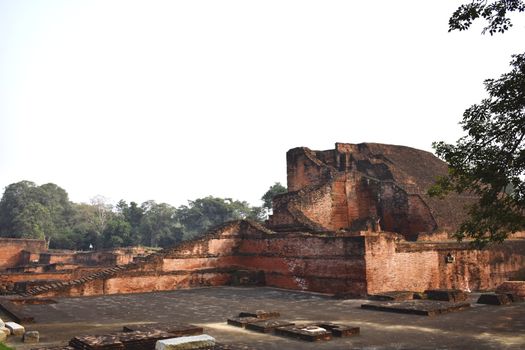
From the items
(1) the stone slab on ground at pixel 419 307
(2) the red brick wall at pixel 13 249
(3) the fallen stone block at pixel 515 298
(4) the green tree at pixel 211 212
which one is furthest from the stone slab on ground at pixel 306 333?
(4) the green tree at pixel 211 212

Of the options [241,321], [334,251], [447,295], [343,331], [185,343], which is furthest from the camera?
[334,251]

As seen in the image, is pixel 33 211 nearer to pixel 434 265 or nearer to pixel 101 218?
pixel 101 218

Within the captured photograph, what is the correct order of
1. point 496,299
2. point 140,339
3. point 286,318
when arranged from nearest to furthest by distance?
point 140,339
point 286,318
point 496,299

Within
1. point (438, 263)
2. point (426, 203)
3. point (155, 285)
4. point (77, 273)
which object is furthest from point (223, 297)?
point (426, 203)

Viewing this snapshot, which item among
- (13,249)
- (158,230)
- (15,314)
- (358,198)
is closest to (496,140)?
(15,314)

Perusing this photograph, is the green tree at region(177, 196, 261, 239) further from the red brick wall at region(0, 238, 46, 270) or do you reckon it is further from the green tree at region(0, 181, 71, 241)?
the red brick wall at region(0, 238, 46, 270)

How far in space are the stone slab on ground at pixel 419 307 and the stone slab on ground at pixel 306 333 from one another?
2.96 meters

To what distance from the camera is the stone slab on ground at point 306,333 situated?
6.68 m

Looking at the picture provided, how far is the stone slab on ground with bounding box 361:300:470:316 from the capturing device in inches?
351

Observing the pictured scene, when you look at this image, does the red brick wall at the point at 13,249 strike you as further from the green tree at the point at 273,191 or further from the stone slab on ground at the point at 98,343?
the stone slab on ground at the point at 98,343

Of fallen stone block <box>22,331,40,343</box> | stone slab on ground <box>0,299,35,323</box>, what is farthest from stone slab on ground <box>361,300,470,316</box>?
stone slab on ground <box>0,299,35,323</box>

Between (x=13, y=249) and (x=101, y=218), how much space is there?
29890 millimetres

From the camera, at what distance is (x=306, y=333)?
6734 millimetres

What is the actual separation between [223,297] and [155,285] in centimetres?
360
